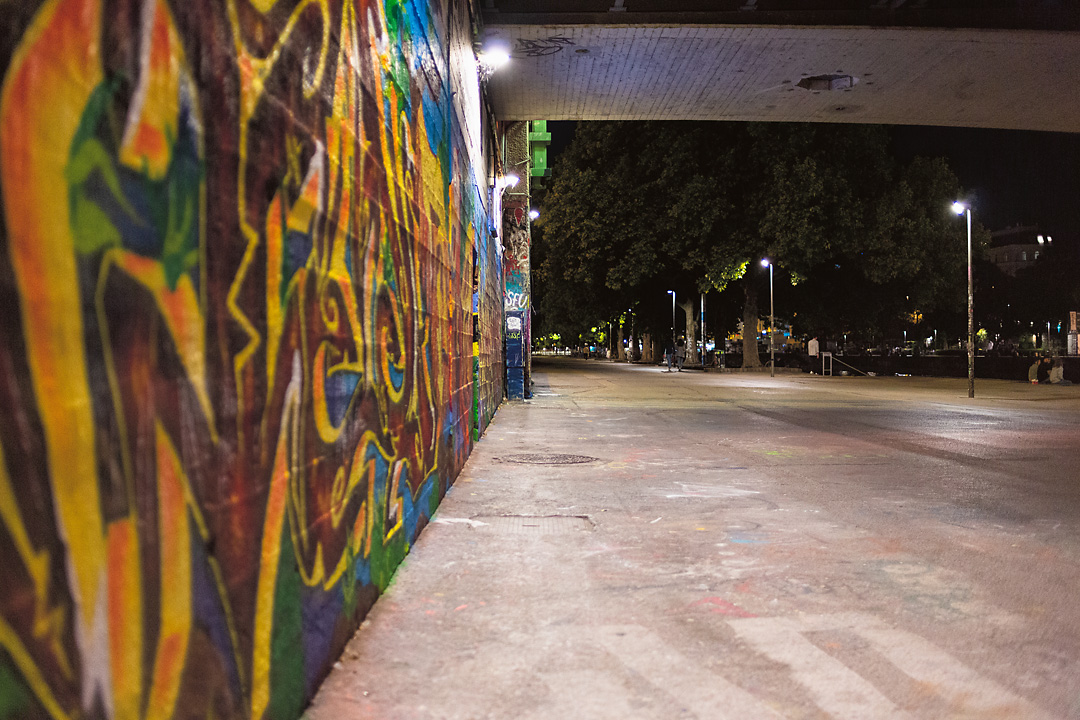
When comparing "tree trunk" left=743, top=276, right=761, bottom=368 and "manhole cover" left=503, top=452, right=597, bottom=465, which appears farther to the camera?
"tree trunk" left=743, top=276, right=761, bottom=368

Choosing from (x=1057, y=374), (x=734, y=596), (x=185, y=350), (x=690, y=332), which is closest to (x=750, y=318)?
(x=690, y=332)

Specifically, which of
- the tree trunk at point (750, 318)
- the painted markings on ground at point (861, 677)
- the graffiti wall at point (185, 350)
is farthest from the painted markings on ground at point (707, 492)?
the tree trunk at point (750, 318)

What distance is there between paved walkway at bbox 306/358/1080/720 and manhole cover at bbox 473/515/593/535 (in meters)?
0.03

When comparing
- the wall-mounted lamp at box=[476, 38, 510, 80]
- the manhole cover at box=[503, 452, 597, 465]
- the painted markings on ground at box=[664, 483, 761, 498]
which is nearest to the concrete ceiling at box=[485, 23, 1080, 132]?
the wall-mounted lamp at box=[476, 38, 510, 80]

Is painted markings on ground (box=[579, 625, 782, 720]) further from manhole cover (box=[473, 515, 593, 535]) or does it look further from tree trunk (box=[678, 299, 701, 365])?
tree trunk (box=[678, 299, 701, 365])

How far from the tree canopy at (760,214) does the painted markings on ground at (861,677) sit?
32528 mm

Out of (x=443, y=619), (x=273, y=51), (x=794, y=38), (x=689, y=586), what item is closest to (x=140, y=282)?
(x=273, y=51)

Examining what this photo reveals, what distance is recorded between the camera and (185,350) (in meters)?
2.04

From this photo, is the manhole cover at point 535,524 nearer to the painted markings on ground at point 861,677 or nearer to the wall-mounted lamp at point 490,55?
the painted markings on ground at point 861,677

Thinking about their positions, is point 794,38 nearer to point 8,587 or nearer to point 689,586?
point 689,586

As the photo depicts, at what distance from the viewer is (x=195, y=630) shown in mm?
2096

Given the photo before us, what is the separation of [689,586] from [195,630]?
3171mm

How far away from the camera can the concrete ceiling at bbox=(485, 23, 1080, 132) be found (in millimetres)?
14109

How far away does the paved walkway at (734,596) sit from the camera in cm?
322
